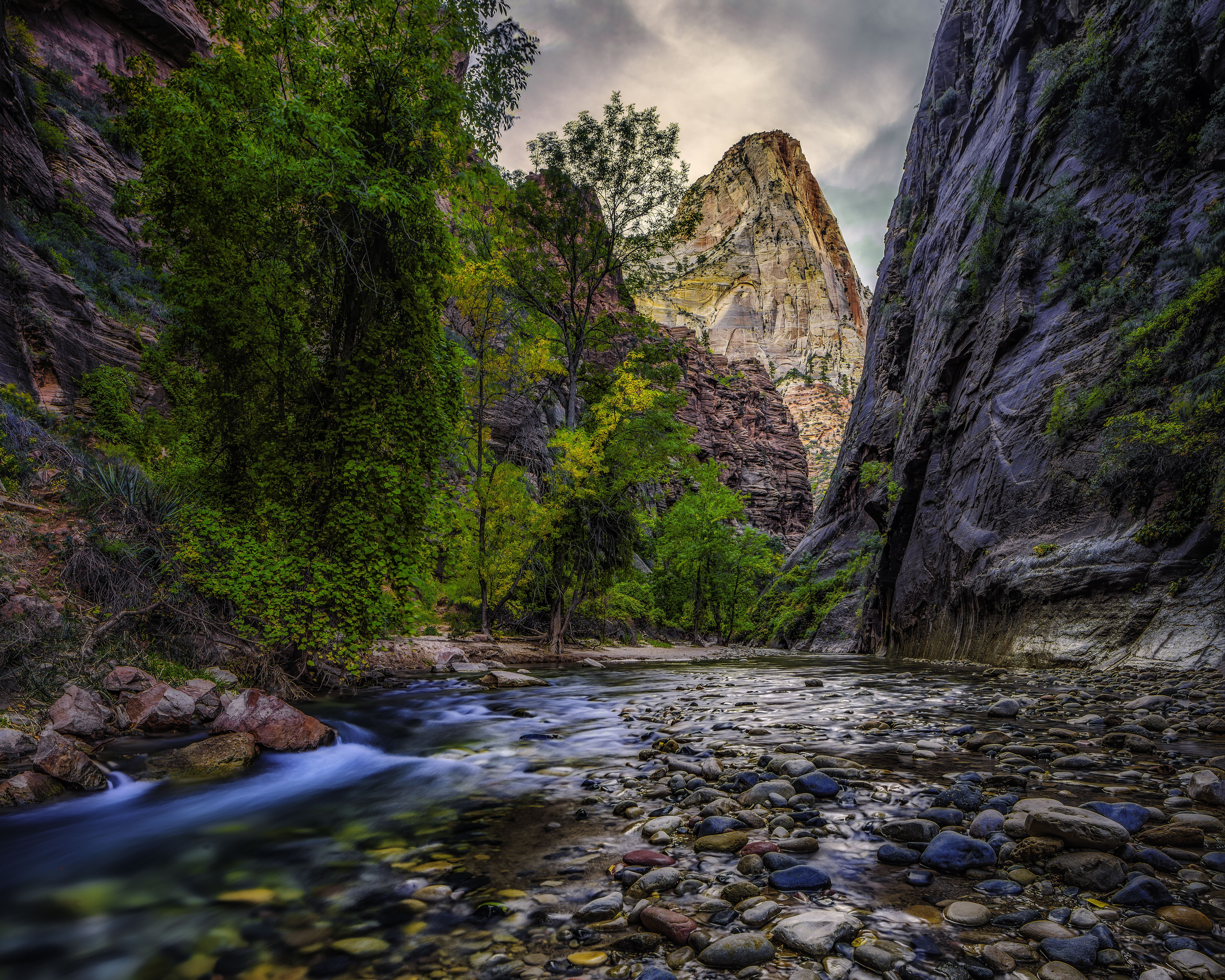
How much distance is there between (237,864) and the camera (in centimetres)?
329

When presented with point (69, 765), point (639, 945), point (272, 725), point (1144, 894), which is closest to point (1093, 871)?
point (1144, 894)

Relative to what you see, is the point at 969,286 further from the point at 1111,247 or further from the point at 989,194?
the point at 1111,247

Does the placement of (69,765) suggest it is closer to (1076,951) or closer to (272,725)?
(272,725)

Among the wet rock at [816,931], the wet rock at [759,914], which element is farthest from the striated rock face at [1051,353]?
the wet rock at [759,914]

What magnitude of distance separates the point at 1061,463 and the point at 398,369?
41.8 ft

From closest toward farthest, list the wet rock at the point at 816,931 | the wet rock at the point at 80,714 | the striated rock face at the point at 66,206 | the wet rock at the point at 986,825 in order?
the wet rock at the point at 816,931 < the wet rock at the point at 986,825 < the wet rock at the point at 80,714 < the striated rock face at the point at 66,206

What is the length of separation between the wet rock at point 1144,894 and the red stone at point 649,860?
1.87m

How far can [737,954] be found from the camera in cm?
203

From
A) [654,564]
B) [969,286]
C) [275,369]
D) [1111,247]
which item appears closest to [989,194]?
[969,286]

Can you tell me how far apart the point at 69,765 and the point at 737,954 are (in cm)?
535

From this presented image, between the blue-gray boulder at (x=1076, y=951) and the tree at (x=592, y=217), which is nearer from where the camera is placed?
the blue-gray boulder at (x=1076, y=951)

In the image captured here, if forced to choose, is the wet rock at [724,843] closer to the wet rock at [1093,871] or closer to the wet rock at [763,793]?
the wet rock at [763,793]

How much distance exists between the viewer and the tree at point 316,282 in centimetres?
782

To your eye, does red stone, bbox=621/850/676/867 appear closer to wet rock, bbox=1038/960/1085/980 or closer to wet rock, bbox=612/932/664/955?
wet rock, bbox=612/932/664/955
